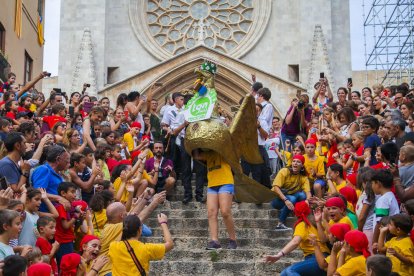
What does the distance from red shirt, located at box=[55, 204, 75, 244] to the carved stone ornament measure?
22.4 metres

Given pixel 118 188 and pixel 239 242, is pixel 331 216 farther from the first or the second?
pixel 118 188

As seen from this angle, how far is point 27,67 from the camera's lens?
90.7ft

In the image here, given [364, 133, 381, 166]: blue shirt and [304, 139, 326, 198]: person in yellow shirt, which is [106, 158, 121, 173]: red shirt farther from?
[364, 133, 381, 166]: blue shirt

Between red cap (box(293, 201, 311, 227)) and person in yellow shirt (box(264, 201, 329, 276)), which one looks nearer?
person in yellow shirt (box(264, 201, 329, 276))

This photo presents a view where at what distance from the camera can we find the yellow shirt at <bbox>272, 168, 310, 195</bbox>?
12.5 meters

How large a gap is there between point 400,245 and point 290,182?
407cm

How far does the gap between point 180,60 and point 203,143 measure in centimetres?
1882

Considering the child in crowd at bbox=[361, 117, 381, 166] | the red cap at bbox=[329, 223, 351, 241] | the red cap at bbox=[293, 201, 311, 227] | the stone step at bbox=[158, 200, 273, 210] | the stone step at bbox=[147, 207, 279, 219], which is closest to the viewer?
the red cap at bbox=[329, 223, 351, 241]

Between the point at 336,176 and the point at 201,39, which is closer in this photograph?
the point at 336,176

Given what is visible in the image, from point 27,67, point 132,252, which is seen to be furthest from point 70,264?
point 27,67

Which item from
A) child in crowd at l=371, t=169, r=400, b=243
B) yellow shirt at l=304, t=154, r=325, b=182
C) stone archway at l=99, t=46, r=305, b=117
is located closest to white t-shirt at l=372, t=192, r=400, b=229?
child in crowd at l=371, t=169, r=400, b=243

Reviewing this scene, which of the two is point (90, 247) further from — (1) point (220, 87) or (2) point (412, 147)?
(1) point (220, 87)

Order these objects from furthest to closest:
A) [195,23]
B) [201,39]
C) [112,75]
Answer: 1. [195,23]
2. [112,75]
3. [201,39]

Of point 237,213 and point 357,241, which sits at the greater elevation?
point 237,213
